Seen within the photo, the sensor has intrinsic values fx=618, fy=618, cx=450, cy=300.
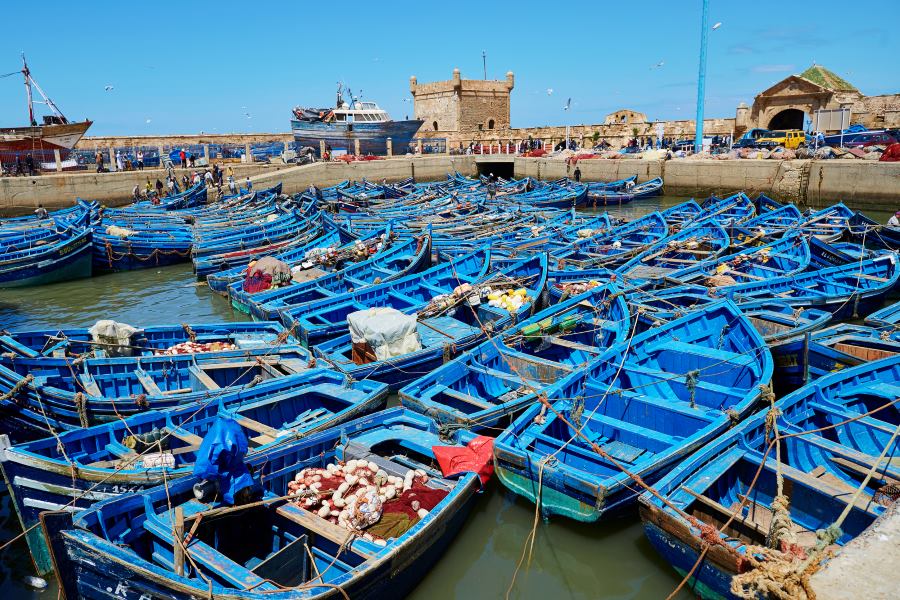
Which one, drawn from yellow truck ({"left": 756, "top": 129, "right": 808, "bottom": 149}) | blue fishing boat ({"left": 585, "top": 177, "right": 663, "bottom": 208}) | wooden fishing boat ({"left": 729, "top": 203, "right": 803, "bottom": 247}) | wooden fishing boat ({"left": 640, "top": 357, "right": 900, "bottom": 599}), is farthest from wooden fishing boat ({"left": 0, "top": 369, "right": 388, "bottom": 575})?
yellow truck ({"left": 756, "top": 129, "right": 808, "bottom": 149})

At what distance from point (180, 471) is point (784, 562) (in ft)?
19.8

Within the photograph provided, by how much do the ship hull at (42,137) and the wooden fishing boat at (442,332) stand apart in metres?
34.1

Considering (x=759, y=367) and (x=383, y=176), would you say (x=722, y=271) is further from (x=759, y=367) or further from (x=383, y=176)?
(x=383, y=176)

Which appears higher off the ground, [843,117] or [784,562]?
[843,117]

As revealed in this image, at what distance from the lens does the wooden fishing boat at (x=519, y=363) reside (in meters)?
8.59

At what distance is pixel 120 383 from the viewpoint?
994 centimetres

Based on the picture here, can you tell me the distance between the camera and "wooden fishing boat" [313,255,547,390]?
10320 mm

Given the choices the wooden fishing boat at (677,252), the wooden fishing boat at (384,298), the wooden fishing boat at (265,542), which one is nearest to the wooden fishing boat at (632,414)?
the wooden fishing boat at (265,542)

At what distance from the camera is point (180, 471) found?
23.0 feet

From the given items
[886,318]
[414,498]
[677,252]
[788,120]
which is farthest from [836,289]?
[788,120]

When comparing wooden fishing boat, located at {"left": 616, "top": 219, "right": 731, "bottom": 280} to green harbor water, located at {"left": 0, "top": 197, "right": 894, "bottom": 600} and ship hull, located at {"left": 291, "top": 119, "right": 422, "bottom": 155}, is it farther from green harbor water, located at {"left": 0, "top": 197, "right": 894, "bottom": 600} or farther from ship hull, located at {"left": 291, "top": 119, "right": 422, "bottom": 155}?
ship hull, located at {"left": 291, "top": 119, "right": 422, "bottom": 155}

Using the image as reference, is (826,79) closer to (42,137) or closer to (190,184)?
(190,184)

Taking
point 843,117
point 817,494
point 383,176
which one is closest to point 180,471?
point 817,494

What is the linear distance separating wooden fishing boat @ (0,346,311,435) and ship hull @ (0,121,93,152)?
112 feet
